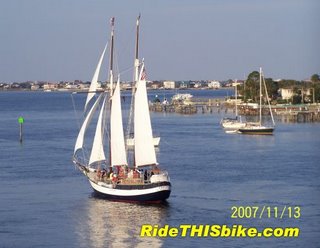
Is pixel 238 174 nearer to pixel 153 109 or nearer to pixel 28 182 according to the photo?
pixel 28 182

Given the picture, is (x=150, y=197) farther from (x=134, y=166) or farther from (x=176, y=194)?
(x=134, y=166)

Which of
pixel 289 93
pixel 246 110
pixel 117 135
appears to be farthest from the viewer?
pixel 289 93

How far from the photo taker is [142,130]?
48.7 metres

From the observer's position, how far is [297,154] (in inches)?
2827

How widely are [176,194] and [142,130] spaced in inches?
152

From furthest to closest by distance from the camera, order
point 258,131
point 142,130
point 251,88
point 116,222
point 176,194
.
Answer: point 251,88, point 258,131, point 176,194, point 142,130, point 116,222

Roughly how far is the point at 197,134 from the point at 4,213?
179ft

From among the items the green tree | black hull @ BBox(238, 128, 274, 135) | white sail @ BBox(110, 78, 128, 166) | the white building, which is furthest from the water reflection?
the green tree

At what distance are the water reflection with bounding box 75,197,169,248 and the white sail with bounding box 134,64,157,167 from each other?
2994 mm

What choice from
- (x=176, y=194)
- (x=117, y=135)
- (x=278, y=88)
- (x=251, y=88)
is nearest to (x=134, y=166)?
(x=117, y=135)

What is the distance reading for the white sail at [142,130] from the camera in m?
48.2

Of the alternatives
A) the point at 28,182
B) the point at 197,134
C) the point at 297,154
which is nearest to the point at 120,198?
the point at 28,182

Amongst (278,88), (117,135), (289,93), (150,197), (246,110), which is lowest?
(150,197)

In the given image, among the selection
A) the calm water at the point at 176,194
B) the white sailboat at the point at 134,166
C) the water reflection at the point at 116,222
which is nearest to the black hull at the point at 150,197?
the white sailboat at the point at 134,166
